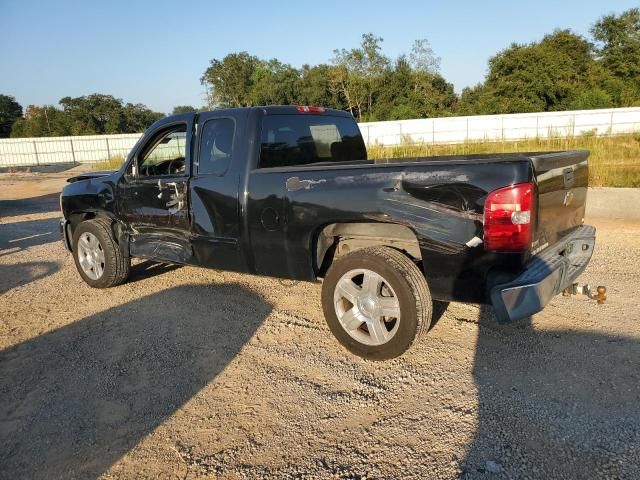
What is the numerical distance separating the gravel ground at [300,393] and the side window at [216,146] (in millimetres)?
1471

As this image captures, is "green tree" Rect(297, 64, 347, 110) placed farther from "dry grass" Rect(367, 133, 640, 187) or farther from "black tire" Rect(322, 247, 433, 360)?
"black tire" Rect(322, 247, 433, 360)

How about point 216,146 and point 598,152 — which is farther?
point 598,152

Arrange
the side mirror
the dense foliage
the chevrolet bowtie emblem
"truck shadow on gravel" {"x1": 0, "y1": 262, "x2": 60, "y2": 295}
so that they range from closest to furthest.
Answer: the chevrolet bowtie emblem < the side mirror < "truck shadow on gravel" {"x1": 0, "y1": 262, "x2": 60, "y2": 295} < the dense foliage

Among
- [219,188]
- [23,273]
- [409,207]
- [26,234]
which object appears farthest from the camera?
[26,234]

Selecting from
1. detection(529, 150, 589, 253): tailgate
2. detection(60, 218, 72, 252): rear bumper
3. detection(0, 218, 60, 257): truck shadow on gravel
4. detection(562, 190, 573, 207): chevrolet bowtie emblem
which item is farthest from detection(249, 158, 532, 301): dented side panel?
detection(0, 218, 60, 257): truck shadow on gravel

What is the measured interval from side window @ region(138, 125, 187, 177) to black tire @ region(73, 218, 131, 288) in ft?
2.92

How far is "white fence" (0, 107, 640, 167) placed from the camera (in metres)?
32.9

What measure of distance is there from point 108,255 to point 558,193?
15.6ft

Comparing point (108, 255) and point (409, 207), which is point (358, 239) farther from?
point (108, 255)

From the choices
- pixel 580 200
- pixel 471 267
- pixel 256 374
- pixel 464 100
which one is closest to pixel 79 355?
pixel 256 374

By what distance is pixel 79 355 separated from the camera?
429cm

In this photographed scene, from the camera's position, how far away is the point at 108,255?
5848 millimetres

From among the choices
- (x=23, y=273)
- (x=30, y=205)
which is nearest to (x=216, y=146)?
(x=23, y=273)

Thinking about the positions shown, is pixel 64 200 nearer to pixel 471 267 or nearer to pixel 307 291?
pixel 307 291
